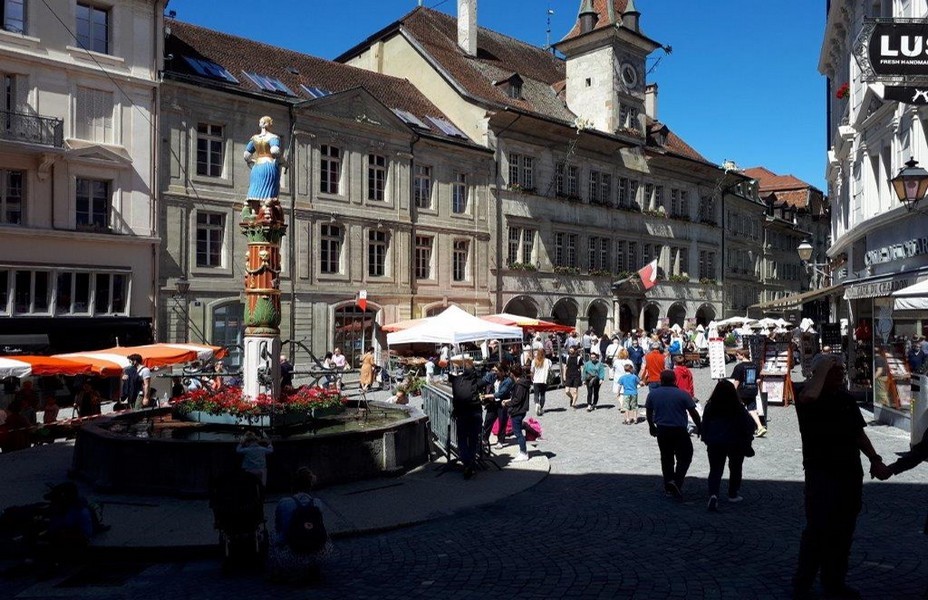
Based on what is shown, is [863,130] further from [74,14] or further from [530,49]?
[530,49]

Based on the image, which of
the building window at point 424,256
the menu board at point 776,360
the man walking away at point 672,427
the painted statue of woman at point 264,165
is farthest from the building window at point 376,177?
the man walking away at point 672,427

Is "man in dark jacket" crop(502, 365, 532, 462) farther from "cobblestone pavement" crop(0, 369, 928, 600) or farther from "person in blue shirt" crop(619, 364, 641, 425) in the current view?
"person in blue shirt" crop(619, 364, 641, 425)

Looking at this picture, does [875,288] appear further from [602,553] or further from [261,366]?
[261,366]

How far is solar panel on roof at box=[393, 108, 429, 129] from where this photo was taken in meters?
34.9

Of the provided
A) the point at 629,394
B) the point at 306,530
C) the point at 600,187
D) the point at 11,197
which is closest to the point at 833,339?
the point at 629,394

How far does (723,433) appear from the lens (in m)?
9.52

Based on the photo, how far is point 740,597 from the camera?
21.4 ft

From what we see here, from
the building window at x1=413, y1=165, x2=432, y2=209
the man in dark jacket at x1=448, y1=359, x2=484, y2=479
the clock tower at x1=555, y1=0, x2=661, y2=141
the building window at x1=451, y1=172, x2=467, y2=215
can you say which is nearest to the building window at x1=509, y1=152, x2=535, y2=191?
the building window at x1=451, y1=172, x2=467, y2=215

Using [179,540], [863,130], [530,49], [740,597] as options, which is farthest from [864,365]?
[530,49]

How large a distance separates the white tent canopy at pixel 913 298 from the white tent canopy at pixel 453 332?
8942 millimetres

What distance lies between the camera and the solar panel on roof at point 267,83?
30.3 metres

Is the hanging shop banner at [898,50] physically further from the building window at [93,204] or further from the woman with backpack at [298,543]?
the building window at [93,204]

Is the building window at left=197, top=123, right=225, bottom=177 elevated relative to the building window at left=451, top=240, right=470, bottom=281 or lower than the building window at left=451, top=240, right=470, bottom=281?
elevated

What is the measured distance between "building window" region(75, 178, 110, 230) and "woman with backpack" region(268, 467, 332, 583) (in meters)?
21.2
